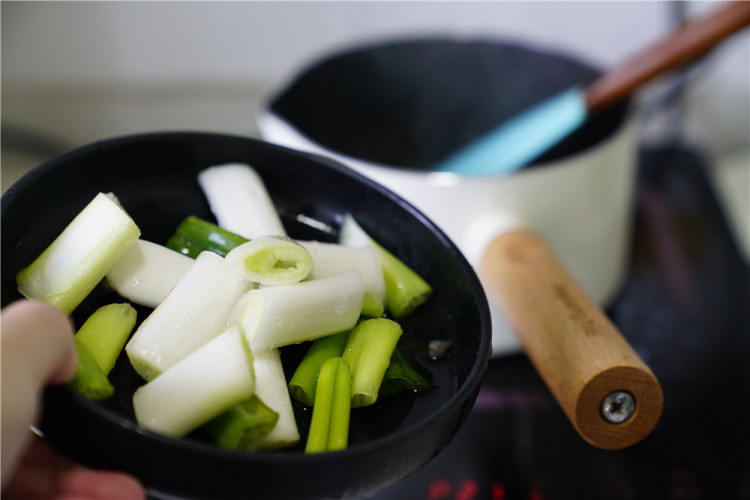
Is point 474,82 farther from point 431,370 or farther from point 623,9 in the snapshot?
point 431,370

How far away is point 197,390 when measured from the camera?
396 millimetres

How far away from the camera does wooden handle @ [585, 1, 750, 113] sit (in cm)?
74

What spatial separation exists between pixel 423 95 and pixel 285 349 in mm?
666

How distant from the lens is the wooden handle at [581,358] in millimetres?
465

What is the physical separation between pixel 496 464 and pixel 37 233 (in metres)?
0.46

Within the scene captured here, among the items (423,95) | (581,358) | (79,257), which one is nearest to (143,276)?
(79,257)

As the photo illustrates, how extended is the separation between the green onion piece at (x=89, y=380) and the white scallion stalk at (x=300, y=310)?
8cm

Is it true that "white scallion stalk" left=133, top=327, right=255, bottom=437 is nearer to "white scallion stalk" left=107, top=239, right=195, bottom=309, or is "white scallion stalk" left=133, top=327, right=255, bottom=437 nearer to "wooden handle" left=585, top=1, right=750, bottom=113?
"white scallion stalk" left=107, top=239, right=195, bottom=309

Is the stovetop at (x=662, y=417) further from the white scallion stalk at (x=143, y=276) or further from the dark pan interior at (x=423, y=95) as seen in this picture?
the white scallion stalk at (x=143, y=276)

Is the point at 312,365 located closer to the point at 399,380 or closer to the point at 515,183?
the point at 399,380

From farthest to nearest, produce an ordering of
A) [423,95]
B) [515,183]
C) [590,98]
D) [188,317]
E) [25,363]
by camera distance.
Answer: [423,95] < [590,98] < [515,183] < [188,317] < [25,363]

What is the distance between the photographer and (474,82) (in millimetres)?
1061

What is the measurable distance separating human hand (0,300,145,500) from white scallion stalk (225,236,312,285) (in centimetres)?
12

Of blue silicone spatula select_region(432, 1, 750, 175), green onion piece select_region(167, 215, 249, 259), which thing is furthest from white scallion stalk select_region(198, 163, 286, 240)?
blue silicone spatula select_region(432, 1, 750, 175)
